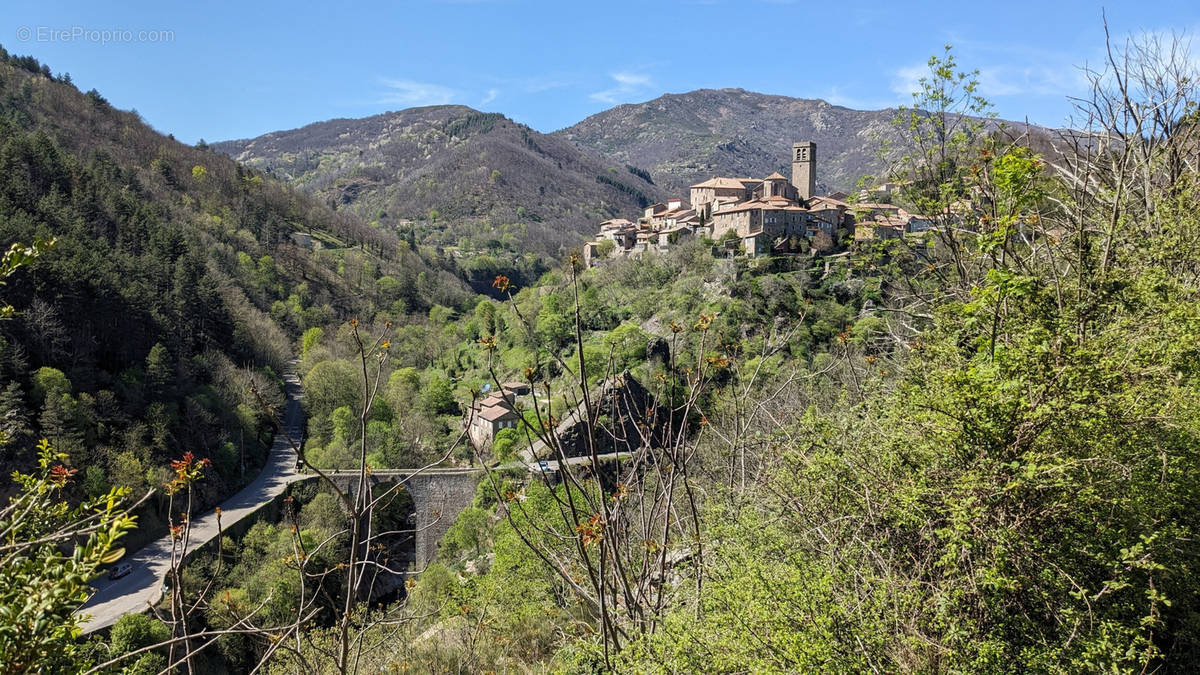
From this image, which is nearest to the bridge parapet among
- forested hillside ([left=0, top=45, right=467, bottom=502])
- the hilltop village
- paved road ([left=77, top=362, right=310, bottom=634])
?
paved road ([left=77, top=362, right=310, bottom=634])

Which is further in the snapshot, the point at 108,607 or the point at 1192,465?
the point at 108,607

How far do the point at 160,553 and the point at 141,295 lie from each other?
16.2 metres

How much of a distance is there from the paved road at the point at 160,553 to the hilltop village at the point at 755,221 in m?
29.7

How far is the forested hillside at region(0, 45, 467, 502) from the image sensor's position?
81.7 ft

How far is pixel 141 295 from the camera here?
108ft

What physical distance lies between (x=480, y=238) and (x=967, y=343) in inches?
4247

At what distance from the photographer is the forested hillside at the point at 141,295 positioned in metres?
24.9

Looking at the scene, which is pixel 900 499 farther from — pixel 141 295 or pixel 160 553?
pixel 141 295

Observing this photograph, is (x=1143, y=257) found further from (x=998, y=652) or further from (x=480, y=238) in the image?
(x=480, y=238)

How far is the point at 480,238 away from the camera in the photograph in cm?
10894

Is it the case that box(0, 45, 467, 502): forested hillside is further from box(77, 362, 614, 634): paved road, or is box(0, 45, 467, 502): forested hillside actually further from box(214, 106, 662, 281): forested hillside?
box(214, 106, 662, 281): forested hillside

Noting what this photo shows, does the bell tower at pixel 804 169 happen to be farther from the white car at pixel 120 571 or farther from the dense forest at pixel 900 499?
the white car at pixel 120 571

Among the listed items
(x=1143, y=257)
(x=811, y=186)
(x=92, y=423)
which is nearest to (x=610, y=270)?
(x=811, y=186)

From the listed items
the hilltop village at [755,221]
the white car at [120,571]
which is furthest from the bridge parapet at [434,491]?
the hilltop village at [755,221]
